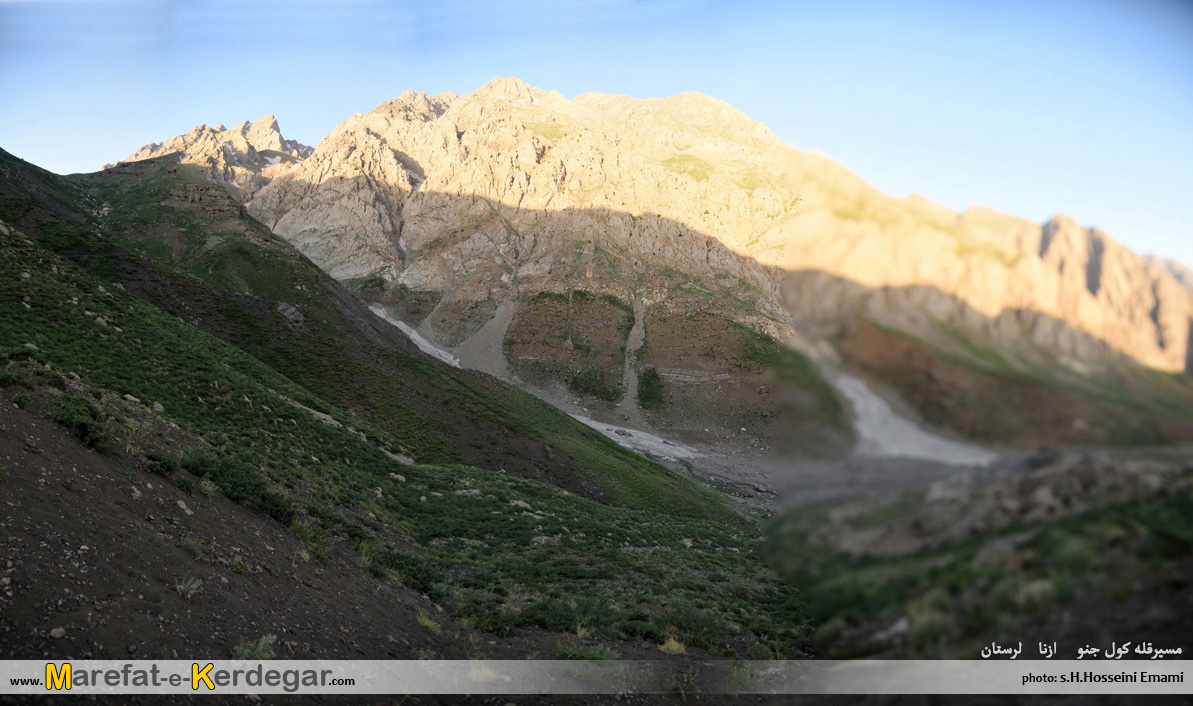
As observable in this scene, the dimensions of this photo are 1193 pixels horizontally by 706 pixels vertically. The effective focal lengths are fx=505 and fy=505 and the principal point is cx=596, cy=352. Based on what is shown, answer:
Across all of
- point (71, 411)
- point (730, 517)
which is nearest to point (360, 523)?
point (71, 411)

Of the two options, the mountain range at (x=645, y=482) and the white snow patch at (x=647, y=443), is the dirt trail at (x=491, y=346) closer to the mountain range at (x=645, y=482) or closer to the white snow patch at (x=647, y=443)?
the white snow patch at (x=647, y=443)

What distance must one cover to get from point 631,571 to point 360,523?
8.02 meters

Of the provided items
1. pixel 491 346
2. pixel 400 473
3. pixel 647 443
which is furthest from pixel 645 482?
pixel 491 346

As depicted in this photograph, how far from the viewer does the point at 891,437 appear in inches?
99.3

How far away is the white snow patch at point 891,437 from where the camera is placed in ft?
7.61

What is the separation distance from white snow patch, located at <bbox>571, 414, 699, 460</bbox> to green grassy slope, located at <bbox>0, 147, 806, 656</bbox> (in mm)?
25573

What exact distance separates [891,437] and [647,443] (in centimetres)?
7108

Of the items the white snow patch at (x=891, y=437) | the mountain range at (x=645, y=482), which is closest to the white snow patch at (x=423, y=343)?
the mountain range at (x=645, y=482)

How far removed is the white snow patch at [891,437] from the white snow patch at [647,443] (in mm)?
59477

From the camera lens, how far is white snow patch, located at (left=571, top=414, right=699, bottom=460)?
65188mm

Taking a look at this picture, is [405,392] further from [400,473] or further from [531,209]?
[531,209]

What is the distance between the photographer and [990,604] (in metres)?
Result: 1.81

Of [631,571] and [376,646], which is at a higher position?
[376,646]

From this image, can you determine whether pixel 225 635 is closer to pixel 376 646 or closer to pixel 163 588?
pixel 163 588
